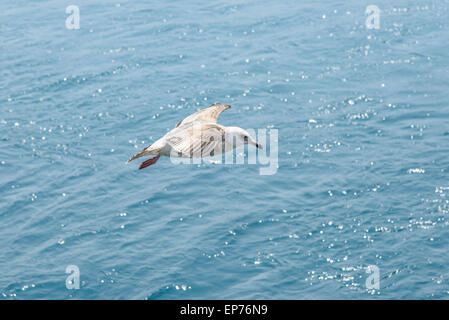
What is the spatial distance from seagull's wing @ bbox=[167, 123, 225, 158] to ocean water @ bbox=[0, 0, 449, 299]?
1643 cm

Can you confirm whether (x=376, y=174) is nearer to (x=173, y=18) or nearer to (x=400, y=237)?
(x=400, y=237)

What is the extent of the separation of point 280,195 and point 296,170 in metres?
2.55

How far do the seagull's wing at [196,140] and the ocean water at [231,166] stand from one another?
16431 millimetres

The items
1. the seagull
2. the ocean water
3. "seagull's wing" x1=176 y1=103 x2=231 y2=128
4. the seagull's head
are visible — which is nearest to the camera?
the seagull

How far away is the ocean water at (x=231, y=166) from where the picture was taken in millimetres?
33281

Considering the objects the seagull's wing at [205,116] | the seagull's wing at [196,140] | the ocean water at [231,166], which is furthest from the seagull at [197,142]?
the ocean water at [231,166]

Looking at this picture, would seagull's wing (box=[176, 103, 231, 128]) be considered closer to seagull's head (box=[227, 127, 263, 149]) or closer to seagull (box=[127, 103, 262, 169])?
seagull (box=[127, 103, 262, 169])

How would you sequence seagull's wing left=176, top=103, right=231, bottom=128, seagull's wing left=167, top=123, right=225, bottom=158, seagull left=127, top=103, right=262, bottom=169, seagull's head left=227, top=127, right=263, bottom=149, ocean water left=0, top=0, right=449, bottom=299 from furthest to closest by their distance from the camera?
ocean water left=0, top=0, right=449, bottom=299, seagull's wing left=176, top=103, right=231, bottom=128, seagull's head left=227, top=127, right=263, bottom=149, seagull left=127, top=103, right=262, bottom=169, seagull's wing left=167, top=123, right=225, bottom=158

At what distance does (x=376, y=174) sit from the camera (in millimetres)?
39469

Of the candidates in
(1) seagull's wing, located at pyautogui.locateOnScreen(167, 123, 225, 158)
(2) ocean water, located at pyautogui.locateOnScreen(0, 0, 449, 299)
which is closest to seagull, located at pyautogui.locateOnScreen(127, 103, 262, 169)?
(1) seagull's wing, located at pyautogui.locateOnScreen(167, 123, 225, 158)

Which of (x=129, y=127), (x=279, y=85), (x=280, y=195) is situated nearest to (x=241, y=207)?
(x=280, y=195)

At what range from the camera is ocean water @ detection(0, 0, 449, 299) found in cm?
3328

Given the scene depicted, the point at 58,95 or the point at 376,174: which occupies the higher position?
the point at 58,95
